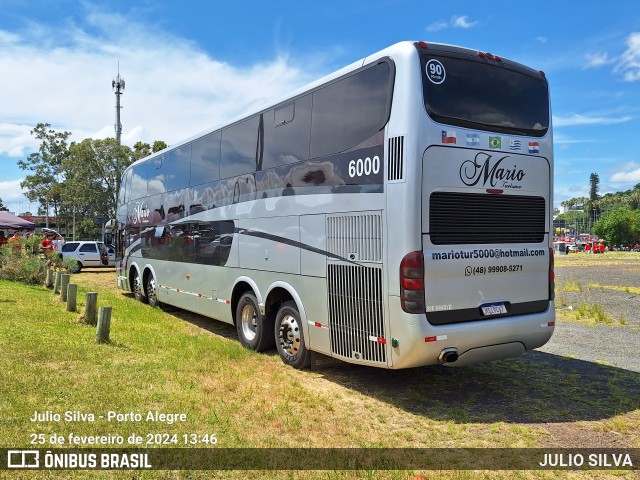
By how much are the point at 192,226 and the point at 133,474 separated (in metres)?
7.15

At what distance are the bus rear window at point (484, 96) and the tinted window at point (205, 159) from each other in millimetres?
5098

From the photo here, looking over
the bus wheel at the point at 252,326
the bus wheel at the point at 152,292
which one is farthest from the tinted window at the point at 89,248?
the bus wheel at the point at 252,326

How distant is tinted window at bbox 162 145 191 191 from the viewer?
11.3m

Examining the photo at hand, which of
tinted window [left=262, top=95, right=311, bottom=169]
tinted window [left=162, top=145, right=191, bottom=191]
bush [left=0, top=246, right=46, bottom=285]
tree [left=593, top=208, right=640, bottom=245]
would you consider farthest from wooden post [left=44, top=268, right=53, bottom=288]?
tree [left=593, top=208, right=640, bottom=245]

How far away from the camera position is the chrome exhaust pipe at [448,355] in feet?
19.1

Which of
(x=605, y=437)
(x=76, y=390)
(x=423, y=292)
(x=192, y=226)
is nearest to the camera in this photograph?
(x=605, y=437)

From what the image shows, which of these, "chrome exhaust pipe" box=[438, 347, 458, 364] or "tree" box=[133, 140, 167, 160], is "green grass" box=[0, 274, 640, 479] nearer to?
"chrome exhaust pipe" box=[438, 347, 458, 364]

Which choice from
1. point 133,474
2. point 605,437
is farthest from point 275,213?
point 605,437

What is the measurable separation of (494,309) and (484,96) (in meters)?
2.59

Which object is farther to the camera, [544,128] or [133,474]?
[544,128]

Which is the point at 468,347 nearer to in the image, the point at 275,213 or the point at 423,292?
the point at 423,292

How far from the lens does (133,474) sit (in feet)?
13.8

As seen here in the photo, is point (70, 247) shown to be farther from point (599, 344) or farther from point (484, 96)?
point (484, 96)

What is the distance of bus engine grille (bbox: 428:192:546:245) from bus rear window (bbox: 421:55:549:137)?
2.82 feet
